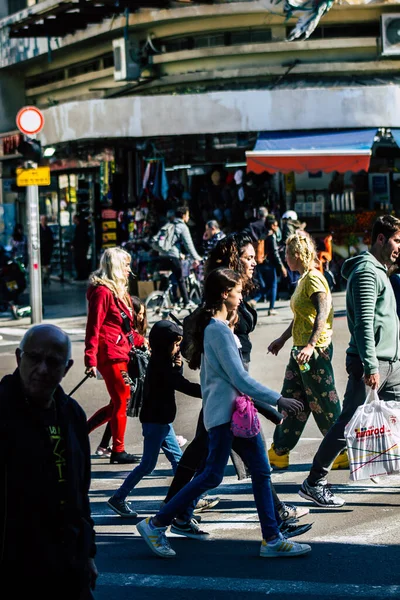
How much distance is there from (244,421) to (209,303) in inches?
28.2

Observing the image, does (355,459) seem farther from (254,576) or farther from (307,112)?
(307,112)

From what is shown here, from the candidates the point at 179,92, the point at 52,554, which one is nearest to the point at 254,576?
the point at 52,554

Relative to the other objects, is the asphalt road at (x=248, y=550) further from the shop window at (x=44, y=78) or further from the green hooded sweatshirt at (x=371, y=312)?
the shop window at (x=44, y=78)

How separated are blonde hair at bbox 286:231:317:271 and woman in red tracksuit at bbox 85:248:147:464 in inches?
55.4

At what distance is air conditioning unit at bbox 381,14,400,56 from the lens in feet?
71.4

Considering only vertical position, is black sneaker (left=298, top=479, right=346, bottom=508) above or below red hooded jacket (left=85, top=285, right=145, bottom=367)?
below

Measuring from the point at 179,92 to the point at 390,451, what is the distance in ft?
57.6

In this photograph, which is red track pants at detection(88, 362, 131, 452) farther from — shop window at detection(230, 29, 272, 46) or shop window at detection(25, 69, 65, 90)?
shop window at detection(25, 69, 65, 90)

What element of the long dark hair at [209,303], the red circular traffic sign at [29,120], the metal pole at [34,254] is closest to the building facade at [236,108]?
the red circular traffic sign at [29,120]

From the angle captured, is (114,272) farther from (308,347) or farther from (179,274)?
(179,274)

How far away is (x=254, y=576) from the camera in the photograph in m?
5.99

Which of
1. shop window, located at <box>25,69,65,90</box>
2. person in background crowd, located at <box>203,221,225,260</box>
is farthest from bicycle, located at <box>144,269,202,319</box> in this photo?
shop window, located at <box>25,69,65,90</box>

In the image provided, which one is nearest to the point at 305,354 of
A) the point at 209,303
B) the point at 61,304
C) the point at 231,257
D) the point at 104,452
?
the point at 231,257

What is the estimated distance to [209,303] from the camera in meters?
6.36
